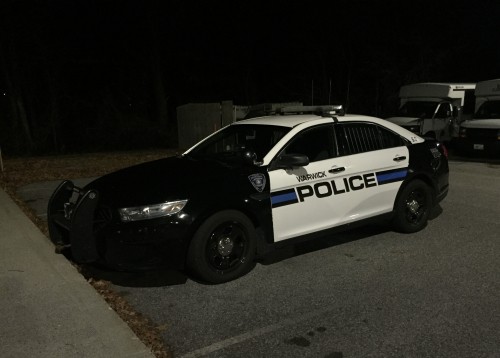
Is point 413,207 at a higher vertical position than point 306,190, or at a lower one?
lower

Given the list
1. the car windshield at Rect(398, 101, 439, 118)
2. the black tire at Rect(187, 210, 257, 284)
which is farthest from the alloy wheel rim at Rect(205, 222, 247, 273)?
the car windshield at Rect(398, 101, 439, 118)

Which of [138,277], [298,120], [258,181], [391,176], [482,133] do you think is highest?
[298,120]

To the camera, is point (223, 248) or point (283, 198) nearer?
point (223, 248)

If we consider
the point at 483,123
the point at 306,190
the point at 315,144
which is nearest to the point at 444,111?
the point at 483,123

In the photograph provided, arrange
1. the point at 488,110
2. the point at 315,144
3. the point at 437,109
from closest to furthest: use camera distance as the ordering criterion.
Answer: the point at 315,144 < the point at 488,110 < the point at 437,109

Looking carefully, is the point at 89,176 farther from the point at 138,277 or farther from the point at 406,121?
the point at 406,121

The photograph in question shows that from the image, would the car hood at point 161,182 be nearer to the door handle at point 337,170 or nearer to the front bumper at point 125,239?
the front bumper at point 125,239

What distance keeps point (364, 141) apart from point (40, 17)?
77.4ft

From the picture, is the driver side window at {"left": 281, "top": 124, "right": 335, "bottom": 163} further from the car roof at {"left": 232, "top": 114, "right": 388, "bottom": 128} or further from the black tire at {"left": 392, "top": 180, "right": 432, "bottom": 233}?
the black tire at {"left": 392, "top": 180, "right": 432, "bottom": 233}

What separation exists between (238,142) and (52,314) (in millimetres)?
2886

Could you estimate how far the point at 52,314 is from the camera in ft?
13.6

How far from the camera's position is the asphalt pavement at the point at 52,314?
11.8 feet

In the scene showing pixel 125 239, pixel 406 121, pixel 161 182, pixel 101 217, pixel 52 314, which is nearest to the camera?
pixel 52 314

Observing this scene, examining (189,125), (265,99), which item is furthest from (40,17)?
(265,99)
